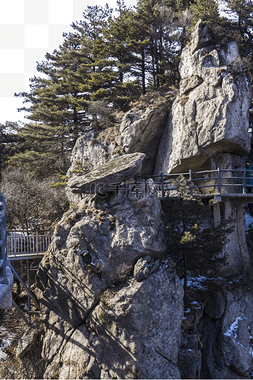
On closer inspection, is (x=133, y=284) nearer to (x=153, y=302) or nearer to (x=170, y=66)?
(x=153, y=302)

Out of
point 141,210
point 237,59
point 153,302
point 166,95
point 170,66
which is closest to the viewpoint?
point 153,302

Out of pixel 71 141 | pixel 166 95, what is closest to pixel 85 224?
pixel 166 95

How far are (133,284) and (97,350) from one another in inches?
116

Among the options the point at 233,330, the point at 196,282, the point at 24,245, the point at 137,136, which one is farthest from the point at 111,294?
the point at 137,136

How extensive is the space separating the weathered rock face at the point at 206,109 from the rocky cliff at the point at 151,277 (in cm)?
8

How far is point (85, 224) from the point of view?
13.2 meters

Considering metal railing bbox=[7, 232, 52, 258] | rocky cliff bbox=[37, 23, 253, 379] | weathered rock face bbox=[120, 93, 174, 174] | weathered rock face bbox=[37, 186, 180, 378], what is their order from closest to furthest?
weathered rock face bbox=[37, 186, 180, 378]
rocky cliff bbox=[37, 23, 253, 379]
metal railing bbox=[7, 232, 52, 258]
weathered rock face bbox=[120, 93, 174, 174]

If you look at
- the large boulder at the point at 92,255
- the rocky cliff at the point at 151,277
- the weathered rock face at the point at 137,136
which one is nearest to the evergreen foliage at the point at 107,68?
the weathered rock face at the point at 137,136

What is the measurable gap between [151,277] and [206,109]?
9.60 m

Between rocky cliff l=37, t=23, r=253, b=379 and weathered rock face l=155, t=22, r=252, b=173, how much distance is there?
0.08 meters

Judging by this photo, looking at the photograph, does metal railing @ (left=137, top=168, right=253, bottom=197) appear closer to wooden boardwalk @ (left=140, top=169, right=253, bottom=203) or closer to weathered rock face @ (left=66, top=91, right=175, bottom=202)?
wooden boardwalk @ (left=140, top=169, right=253, bottom=203)

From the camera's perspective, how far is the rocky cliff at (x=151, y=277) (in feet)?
37.4

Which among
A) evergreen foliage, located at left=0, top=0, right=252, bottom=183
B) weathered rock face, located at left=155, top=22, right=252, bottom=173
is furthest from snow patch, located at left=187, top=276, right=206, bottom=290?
evergreen foliage, located at left=0, top=0, right=252, bottom=183

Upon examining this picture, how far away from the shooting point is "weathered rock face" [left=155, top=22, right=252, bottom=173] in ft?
51.2
